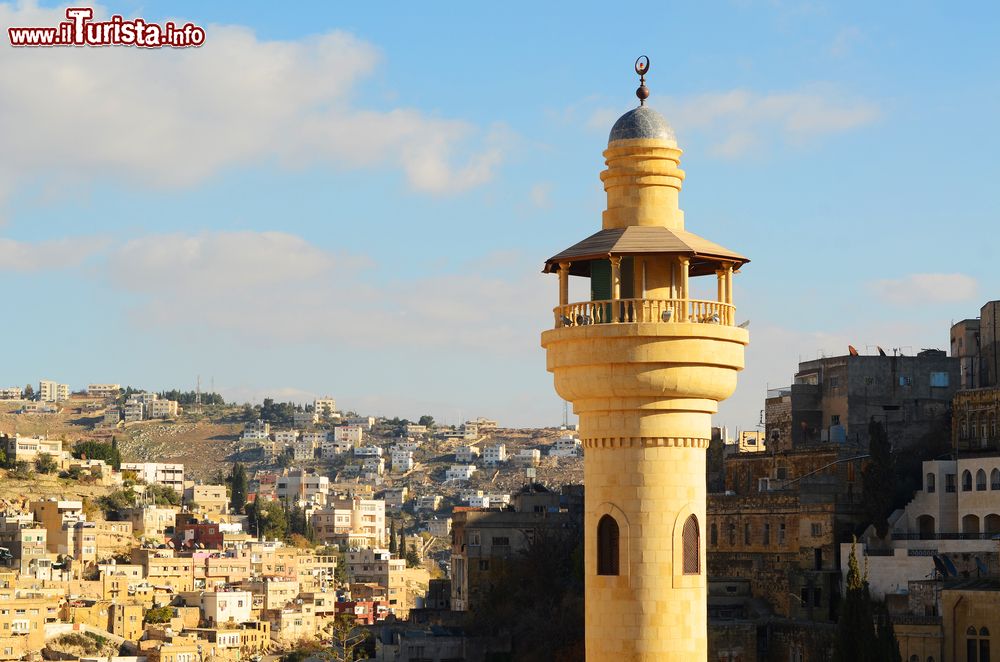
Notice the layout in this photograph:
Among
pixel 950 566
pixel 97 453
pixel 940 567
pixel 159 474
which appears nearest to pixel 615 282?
pixel 940 567

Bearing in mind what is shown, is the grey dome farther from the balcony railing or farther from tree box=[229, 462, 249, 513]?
tree box=[229, 462, 249, 513]

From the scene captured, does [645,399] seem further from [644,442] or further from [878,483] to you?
[878,483]

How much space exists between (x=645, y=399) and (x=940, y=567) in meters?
40.3

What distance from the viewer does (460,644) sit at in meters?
68.0

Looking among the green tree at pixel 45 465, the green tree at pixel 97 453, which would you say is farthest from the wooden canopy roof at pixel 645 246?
the green tree at pixel 97 453

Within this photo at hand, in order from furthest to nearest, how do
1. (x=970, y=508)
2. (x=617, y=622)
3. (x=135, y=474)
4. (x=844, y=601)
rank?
(x=135, y=474) → (x=970, y=508) → (x=844, y=601) → (x=617, y=622)

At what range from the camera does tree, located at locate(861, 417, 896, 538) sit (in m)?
56.3

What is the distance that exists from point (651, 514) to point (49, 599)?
102 meters

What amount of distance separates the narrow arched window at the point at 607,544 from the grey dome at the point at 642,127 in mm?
2927

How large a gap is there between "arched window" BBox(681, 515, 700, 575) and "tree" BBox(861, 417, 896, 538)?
44.4m

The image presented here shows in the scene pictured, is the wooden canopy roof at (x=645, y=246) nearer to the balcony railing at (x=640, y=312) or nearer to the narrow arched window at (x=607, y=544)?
the balcony railing at (x=640, y=312)

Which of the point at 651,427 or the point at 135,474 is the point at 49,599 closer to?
the point at 135,474

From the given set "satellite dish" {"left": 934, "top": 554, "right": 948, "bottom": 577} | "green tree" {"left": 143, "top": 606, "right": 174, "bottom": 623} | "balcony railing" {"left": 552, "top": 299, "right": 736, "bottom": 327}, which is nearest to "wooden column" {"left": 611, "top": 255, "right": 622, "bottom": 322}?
"balcony railing" {"left": 552, "top": 299, "right": 736, "bottom": 327}

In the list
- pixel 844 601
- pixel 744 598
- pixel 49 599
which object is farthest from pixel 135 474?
pixel 844 601
